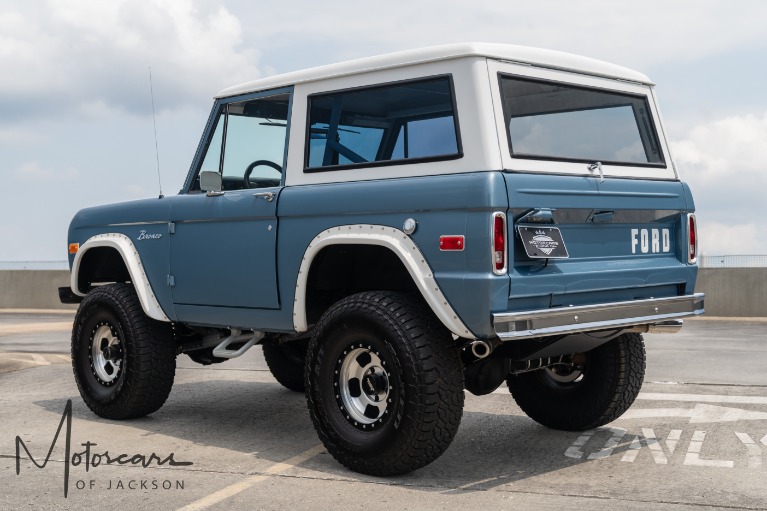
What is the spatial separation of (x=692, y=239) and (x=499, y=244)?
1.99m

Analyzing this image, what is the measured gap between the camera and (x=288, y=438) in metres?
7.20

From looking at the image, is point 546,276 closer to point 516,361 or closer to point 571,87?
point 516,361

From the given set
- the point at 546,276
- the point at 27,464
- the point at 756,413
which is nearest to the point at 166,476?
the point at 27,464

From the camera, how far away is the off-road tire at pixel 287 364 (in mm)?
9234

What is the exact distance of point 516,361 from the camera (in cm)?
632

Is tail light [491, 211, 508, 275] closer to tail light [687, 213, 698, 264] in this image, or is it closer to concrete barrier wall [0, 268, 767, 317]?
tail light [687, 213, 698, 264]

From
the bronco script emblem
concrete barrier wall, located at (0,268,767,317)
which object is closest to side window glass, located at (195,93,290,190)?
the bronco script emblem

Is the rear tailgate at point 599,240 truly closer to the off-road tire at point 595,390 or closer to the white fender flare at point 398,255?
the white fender flare at point 398,255

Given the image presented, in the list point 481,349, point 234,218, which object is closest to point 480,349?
point 481,349

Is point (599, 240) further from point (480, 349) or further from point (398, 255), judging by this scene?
point (398, 255)

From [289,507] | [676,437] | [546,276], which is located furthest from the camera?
[676,437]

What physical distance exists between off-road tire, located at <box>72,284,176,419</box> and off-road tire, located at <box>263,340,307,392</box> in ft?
4.99

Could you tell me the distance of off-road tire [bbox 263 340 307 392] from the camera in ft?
30.3

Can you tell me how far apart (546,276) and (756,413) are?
11.2 feet
